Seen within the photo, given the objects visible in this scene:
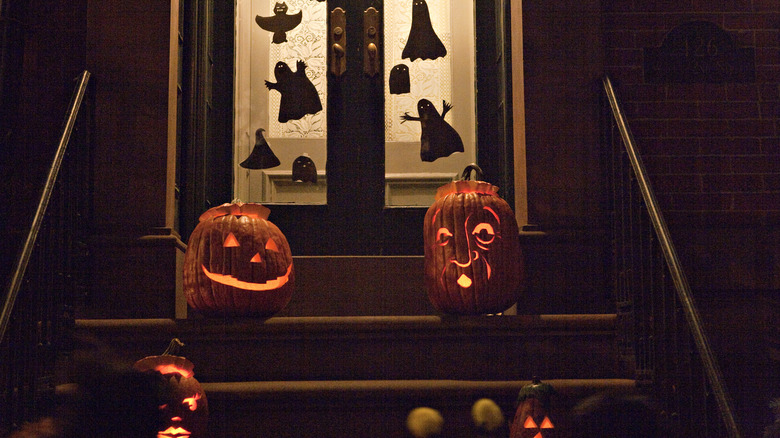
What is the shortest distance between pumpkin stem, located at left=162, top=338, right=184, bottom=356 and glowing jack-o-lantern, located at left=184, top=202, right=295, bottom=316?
0.40 meters

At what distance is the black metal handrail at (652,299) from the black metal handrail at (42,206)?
2139mm

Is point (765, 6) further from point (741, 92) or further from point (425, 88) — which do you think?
point (425, 88)

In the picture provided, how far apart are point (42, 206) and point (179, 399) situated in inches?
33.8

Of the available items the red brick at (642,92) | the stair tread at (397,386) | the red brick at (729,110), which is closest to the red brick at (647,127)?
the red brick at (642,92)

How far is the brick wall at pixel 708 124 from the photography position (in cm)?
404

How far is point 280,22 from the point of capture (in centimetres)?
493

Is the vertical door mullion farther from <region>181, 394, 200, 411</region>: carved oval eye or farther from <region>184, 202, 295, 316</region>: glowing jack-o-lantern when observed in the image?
<region>181, 394, 200, 411</region>: carved oval eye

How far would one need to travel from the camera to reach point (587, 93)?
395cm

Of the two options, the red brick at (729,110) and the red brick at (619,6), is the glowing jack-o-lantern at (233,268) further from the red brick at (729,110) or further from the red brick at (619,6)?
the red brick at (729,110)

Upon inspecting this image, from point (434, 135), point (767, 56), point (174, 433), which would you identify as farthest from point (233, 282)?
point (767, 56)

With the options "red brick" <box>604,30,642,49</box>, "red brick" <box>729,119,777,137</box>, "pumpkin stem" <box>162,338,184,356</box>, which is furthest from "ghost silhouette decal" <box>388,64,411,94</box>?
"pumpkin stem" <box>162,338,184,356</box>

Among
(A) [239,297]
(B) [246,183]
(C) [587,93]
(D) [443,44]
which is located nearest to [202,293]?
(A) [239,297]

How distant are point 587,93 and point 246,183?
6.75 feet

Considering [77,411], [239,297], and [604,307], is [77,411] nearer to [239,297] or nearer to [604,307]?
[239,297]
